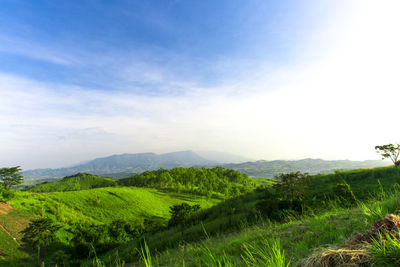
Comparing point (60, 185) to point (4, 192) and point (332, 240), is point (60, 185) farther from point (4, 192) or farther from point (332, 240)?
point (332, 240)

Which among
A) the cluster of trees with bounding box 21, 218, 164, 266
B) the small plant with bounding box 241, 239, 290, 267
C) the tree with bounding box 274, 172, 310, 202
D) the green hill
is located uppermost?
the small plant with bounding box 241, 239, 290, 267

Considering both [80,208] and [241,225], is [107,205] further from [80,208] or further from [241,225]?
[241,225]

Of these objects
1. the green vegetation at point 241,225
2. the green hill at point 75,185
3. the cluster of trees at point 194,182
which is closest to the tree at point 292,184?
the green vegetation at point 241,225

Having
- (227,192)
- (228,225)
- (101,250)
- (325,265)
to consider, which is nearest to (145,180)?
(227,192)


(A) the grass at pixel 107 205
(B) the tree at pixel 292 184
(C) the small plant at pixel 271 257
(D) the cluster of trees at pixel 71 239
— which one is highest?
(C) the small plant at pixel 271 257

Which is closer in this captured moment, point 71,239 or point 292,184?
point 292,184

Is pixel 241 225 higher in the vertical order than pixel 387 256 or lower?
lower

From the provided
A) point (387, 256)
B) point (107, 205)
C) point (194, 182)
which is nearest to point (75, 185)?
point (107, 205)

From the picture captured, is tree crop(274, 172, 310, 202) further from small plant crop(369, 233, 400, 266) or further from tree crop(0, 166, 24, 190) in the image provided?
tree crop(0, 166, 24, 190)

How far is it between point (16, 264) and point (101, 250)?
6.92m

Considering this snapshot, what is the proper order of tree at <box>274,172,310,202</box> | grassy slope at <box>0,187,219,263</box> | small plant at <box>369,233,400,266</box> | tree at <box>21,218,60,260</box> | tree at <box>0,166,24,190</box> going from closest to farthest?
small plant at <box>369,233,400,266</box> < tree at <box>274,172,310,202</box> < tree at <box>21,218,60,260</box> < grassy slope at <box>0,187,219,263</box> < tree at <box>0,166,24,190</box>

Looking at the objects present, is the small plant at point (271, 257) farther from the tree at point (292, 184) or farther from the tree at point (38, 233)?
the tree at point (38, 233)

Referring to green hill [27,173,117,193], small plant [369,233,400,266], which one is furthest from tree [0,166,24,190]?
small plant [369,233,400,266]

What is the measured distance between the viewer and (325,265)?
1.50m
